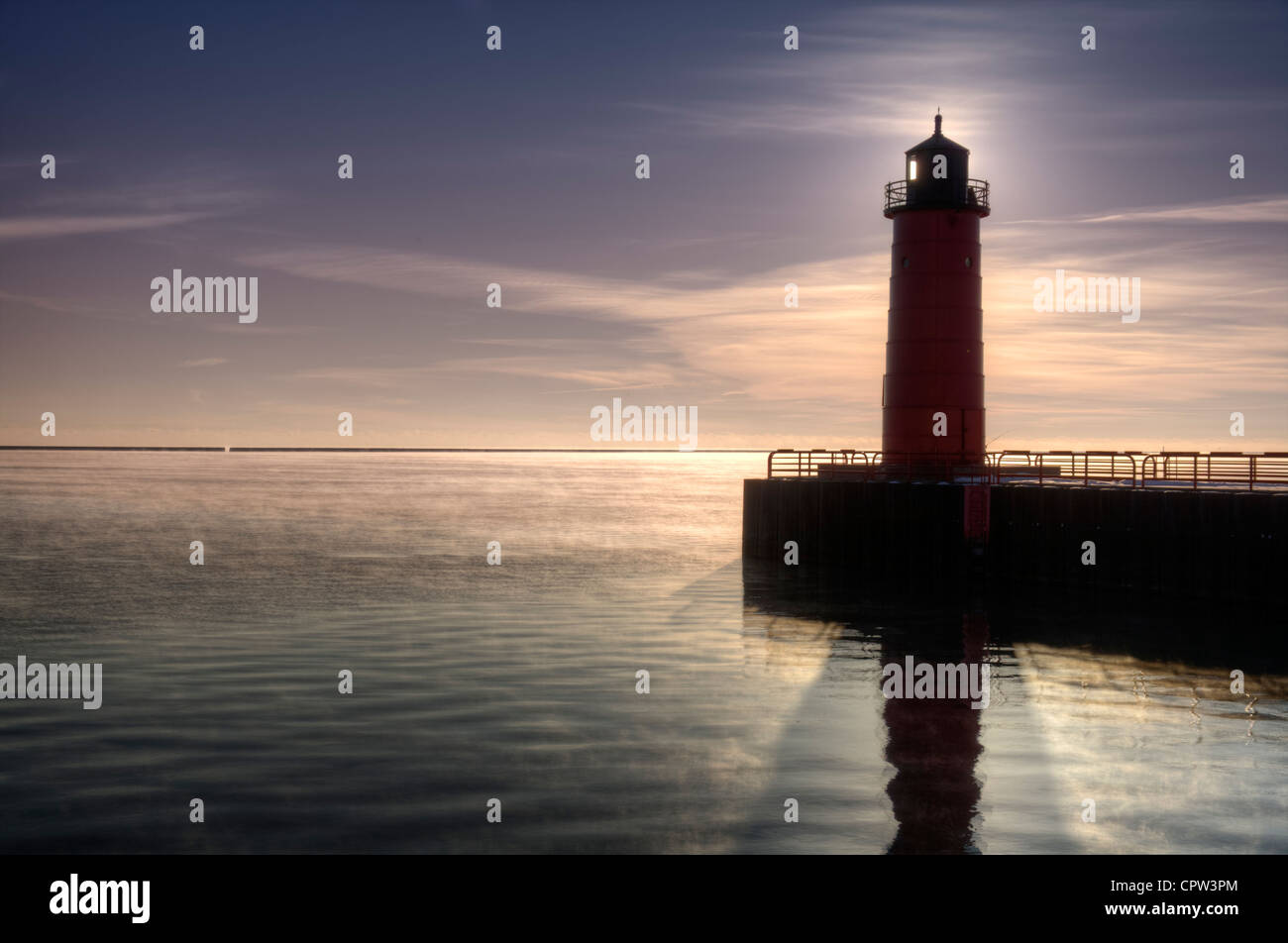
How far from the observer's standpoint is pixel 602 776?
46.8ft

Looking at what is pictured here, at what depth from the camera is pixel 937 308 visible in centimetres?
3988

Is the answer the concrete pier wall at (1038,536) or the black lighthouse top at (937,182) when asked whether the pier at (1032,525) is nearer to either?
the concrete pier wall at (1038,536)

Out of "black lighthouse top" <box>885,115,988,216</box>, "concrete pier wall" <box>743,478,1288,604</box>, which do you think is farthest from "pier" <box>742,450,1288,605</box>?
"black lighthouse top" <box>885,115,988,216</box>

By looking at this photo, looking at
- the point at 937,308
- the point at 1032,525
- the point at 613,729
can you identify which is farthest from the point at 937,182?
the point at 613,729

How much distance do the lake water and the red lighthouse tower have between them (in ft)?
32.0

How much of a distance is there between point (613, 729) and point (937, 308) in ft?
88.6

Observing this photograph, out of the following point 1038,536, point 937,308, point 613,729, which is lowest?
point 613,729

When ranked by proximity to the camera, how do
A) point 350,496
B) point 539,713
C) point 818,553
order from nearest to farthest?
point 539,713 → point 818,553 → point 350,496

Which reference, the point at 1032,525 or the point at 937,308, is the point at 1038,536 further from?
the point at 937,308

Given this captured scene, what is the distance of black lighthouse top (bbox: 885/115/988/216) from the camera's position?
3966 centimetres

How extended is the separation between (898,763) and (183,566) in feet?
118

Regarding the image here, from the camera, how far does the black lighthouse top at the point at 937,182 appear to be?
39656mm
